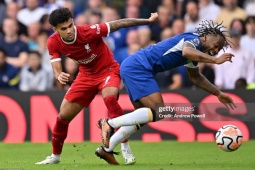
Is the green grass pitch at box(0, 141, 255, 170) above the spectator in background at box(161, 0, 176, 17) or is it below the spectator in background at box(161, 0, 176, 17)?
below

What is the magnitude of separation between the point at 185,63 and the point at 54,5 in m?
9.15

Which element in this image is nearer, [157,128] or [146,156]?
[146,156]

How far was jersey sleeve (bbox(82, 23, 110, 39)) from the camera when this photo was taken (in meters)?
11.0

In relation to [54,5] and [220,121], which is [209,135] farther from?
[54,5]

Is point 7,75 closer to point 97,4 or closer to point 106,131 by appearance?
point 97,4

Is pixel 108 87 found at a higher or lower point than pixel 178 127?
higher

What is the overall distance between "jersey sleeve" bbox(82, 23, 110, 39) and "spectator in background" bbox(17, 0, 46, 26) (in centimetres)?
846

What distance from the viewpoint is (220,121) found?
51.0 feet

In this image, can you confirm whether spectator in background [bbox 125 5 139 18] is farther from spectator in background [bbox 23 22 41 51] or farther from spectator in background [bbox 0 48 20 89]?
spectator in background [bbox 0 48 20 89]

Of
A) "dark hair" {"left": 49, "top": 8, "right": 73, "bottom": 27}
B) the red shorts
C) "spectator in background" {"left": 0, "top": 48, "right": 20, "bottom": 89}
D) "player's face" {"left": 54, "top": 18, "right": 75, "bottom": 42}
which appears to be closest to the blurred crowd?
"spectator in background" {"left": 0, "top": 48, "right": 20, "bottom": 89}

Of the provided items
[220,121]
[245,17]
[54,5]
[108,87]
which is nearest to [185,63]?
[108,87]

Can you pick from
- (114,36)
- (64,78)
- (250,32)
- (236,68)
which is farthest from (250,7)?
(64,78)

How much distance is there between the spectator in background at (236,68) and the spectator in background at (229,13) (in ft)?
2.63

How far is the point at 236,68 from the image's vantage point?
17.3 metres
